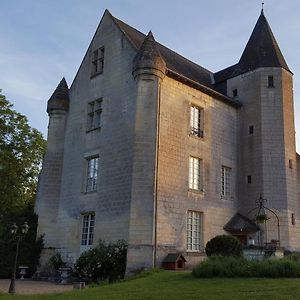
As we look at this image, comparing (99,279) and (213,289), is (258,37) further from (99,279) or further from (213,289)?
(213,289)

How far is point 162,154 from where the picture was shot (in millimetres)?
20094

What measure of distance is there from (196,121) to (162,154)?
152 inches

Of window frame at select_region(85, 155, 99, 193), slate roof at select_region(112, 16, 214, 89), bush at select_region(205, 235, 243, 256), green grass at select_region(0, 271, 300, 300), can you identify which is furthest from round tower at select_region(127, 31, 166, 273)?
green grass at select_region(0, 271, 300, 300)

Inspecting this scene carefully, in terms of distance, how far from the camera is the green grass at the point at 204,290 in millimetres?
10086

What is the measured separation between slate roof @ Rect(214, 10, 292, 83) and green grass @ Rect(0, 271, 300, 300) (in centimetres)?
1609

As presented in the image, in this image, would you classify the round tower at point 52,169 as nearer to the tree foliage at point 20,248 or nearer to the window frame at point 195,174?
the tree foliage at point 20,248

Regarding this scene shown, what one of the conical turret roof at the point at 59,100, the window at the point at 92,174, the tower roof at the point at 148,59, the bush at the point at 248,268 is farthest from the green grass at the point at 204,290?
the conical turret roof at the point at 59,100

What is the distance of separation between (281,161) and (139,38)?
34.6 ft

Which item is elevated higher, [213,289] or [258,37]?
[258,37]

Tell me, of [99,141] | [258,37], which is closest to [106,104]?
[99,141]

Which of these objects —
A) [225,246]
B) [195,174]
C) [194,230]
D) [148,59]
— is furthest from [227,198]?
[148,59]

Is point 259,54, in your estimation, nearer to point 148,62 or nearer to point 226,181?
point 226,181

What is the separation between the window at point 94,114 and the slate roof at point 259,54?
29.0 ft

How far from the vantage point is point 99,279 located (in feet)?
61.6
